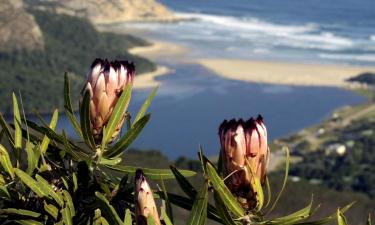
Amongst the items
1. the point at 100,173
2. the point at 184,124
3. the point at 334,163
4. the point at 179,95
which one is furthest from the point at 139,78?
the point at 100,173

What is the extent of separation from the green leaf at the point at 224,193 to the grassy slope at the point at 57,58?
3636 centimetres

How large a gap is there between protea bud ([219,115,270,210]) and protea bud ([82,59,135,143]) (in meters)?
0.24

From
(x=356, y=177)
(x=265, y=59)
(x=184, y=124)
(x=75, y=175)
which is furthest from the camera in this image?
(x=265, y=59)

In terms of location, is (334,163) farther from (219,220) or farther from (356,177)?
(219,220)

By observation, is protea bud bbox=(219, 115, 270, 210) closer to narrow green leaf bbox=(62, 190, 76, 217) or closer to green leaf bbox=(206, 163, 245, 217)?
green leaf bbox=(206, 163, 245, 217)

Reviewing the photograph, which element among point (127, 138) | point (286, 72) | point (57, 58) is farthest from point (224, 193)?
point (57, 58)

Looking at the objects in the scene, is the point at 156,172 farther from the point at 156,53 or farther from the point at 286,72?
the point at 156,53

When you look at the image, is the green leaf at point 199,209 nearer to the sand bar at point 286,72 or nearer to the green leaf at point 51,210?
the green leaf at point 51,210

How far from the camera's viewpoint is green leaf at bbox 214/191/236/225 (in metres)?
1.13

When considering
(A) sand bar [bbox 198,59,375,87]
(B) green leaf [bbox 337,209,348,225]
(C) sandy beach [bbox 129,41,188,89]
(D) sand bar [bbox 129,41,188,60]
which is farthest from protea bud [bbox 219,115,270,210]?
(D) sand bar [bbox 129,41,188,60]

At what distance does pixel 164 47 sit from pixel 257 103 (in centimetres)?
1637

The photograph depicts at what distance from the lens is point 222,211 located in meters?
1.13

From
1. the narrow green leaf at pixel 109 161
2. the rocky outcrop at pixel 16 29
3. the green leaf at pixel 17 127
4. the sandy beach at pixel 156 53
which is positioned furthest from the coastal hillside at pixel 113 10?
the narrow green leaf at pixel 109 161

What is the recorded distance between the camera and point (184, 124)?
38.3 m
